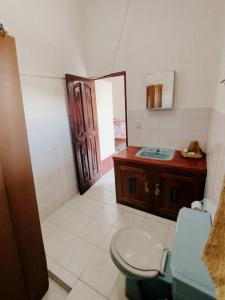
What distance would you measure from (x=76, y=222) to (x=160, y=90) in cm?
210

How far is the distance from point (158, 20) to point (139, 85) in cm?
79

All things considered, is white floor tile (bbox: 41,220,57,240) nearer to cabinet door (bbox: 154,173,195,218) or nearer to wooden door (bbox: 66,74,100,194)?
wooden door (bbox: 66,74,100,194)

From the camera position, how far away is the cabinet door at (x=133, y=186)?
6.88ft

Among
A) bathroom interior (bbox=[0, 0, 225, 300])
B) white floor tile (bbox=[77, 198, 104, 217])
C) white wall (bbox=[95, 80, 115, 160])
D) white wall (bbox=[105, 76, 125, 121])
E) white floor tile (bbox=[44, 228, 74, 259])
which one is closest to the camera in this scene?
bathroom interior (bbox=[0, 0, 225, 300])

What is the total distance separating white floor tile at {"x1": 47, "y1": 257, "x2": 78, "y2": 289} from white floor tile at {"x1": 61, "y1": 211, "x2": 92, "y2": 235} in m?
0.41

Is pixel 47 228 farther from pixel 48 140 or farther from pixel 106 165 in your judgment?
pixel 106 165

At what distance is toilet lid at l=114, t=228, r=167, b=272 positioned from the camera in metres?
1.05

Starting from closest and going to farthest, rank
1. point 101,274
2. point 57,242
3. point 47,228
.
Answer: point 101,274 → point 57,242 → point 47,228

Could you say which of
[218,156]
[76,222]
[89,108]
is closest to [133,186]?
[76,222]

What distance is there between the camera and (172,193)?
1.97m

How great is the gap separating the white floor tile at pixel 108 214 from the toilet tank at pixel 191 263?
4.02ft

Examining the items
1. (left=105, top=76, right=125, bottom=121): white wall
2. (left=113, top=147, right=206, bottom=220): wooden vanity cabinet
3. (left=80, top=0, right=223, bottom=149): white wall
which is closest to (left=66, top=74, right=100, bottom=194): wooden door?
(left=80, top=0, right=223, bottom=149): white wall

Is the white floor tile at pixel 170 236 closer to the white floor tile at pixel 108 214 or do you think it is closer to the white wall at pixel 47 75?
the white floor tile at pixel 108 214

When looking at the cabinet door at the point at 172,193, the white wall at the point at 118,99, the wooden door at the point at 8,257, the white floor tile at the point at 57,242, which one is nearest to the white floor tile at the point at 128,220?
the cabinet door at the point at 172,193
